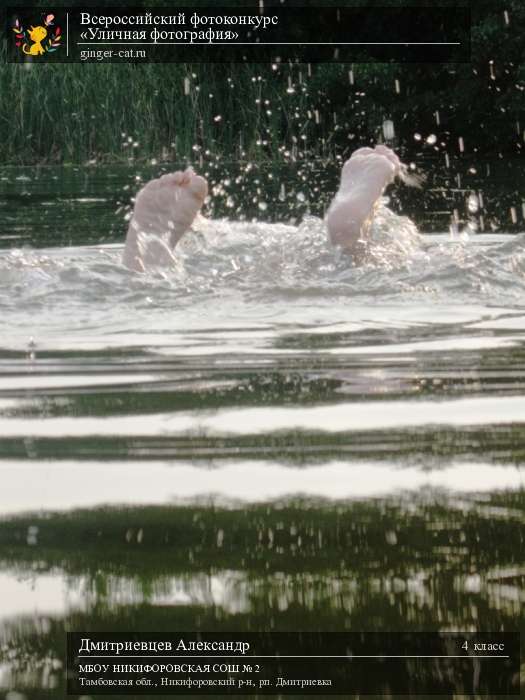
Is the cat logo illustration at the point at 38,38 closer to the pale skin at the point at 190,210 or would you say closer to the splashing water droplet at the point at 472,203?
the splashing water droplet at the point at 472,203

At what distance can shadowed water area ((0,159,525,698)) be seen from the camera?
1780 millimetres

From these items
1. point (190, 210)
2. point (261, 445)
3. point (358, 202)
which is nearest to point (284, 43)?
point (190, 210)

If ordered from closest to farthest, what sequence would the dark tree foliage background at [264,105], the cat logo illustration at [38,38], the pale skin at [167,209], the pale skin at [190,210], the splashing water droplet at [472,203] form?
the pale skin at [190,210] < the pale skin at [167,209] < the splashing water droplet at [472,203] < the dark tree foliage background at [264,105] < the cat logo illustration at [38,38]

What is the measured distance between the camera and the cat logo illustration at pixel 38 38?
854 inches

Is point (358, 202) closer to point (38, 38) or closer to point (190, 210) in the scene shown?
point (190, 210)

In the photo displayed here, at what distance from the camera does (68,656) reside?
159 cm

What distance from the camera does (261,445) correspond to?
2.71 m

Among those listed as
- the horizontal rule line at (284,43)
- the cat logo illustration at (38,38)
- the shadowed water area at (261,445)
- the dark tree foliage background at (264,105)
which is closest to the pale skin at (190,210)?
the shadowed water area at (261,445)

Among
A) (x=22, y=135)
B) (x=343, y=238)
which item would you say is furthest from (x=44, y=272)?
(x=22, y=135)

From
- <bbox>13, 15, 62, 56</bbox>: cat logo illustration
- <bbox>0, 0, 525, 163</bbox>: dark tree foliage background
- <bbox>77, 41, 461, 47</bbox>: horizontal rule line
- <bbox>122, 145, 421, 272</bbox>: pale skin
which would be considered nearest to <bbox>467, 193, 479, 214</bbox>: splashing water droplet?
<bbox>122, 145, 421, 272</bbox>: pale skin

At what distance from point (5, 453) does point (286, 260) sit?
321cm

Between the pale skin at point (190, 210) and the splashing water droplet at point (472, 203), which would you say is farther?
the splashing water droplet at point (472, 203)

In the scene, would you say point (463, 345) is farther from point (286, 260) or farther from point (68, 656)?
point (68, 656)

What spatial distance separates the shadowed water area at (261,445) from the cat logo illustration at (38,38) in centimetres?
1637
